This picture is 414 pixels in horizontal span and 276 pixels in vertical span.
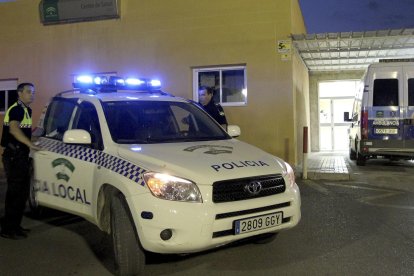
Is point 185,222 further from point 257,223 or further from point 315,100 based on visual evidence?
point 315,100

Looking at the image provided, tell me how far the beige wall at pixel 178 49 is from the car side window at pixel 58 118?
596 cm

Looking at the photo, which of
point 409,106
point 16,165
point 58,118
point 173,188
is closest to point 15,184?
point 16,165

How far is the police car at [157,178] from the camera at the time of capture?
3953mm

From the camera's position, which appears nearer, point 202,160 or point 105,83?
point 202,160

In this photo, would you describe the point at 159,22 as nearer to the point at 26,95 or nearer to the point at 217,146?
the point at 26,95

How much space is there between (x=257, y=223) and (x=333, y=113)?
14.7 metres

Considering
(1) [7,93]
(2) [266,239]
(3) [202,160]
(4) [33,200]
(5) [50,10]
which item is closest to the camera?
(3) [202,160]

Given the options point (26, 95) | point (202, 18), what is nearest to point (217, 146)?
point (26, 95)

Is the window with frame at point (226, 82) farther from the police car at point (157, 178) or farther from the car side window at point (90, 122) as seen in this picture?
the car side window at point (90, 122)

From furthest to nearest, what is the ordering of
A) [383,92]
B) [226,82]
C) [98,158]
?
1. [226,82]
2. [383,92]
3. [98,158]

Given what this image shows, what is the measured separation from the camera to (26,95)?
5.82 metres

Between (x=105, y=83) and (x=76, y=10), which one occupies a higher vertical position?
(x=76, y=10)

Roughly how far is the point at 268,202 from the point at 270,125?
7.22 metres

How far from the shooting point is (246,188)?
4156 mm
